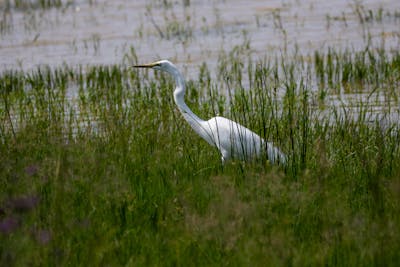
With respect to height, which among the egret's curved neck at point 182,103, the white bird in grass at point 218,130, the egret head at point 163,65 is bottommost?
the white bird in grass at point 218,130

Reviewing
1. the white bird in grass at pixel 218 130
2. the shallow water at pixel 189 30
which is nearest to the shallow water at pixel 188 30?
the shallow water at pixel 189 30

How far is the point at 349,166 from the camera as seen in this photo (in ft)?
15.3

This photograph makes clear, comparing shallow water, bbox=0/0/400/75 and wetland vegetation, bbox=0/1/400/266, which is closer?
wetland vegetation, bbox=0/1/400/266

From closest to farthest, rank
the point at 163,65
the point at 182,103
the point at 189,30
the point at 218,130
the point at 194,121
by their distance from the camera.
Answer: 1. the point at 218,130
2. the point at 194,121
3. the point at 182,103
4. the point at 163,65
5. the point at 189,30

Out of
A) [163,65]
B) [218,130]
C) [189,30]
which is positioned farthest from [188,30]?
[218,130]

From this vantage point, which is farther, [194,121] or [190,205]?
[194,121]

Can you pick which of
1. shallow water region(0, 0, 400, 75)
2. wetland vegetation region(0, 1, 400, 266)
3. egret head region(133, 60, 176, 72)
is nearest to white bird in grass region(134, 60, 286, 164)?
egret head region(133, 60, 176, 72)

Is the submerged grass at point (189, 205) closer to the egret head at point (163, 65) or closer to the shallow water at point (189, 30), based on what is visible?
the egret head at point (163, 65)

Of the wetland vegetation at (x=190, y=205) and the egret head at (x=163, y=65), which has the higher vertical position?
the egret head at (x=163, y=65)

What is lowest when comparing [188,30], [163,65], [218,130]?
[218,130]

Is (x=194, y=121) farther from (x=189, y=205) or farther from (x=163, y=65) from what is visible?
(x=189, y=205)

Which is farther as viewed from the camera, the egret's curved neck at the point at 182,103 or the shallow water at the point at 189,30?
the shallow water at the point at 189,30

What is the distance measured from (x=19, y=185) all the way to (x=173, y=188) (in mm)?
801

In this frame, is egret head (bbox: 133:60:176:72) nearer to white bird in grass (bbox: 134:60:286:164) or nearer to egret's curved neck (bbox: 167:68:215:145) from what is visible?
white bird in grass (bbox: 134:60:286:164)
